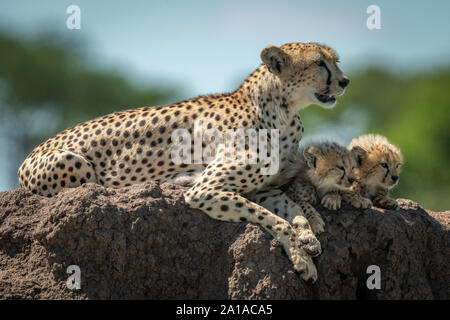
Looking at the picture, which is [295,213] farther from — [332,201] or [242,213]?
[242,213]

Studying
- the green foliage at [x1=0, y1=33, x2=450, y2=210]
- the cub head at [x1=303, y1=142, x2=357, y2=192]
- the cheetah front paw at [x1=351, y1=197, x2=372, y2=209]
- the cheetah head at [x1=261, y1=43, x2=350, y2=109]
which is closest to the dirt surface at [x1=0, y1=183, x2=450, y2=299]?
the cheetah front paw at [x1=351, y1=197, x2=372, y2=209]

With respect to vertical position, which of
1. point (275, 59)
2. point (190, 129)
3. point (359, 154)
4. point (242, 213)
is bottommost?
point (242, 213)

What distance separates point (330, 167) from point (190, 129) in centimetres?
122

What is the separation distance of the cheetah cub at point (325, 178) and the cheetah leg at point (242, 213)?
0.36 m

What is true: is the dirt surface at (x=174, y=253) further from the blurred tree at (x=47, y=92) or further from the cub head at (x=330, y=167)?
the blurred tree at (x=47, y=92)

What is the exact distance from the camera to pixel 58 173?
18.0ft

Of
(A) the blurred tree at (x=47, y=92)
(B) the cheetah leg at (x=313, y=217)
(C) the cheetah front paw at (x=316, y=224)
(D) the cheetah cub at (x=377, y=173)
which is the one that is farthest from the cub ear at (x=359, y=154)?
(A) the blurred tree at (x=47, y=92)

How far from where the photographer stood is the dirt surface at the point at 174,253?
15.3 ft

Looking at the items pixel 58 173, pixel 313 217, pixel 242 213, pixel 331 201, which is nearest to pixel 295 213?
pixel 313 217

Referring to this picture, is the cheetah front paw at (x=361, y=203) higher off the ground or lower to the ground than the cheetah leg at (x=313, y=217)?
higher

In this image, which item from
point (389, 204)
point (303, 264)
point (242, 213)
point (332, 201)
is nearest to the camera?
point (303, 264)
